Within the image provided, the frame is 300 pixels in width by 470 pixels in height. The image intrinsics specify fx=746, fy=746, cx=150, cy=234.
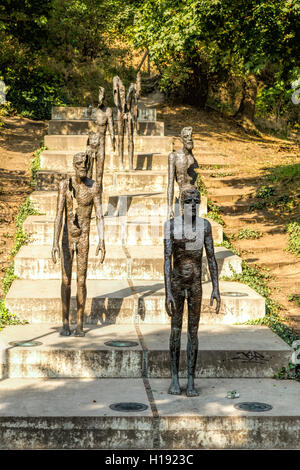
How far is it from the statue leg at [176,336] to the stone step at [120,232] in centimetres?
597

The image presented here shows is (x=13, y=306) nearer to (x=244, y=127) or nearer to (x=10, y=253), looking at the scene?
(x=10, y=253)

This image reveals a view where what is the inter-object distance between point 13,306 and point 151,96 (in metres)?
21.1

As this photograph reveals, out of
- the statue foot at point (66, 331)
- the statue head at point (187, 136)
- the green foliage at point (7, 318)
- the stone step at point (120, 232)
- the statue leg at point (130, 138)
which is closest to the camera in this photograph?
the statue foot at point (66, 331)

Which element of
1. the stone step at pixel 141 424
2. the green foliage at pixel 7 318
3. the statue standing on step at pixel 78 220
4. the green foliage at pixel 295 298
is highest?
the statue standing on step at pixel 78 220

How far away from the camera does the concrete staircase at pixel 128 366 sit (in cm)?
743

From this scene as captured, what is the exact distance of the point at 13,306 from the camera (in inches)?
416

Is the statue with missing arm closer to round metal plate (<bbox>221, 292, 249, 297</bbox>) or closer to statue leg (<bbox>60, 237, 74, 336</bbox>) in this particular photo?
round metal plate (<bbox>221, 292, 249, 297</bbox>)

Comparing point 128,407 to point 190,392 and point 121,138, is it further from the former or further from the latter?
point 121,138

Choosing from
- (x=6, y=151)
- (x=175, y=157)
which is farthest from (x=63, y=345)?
(x=6, y=151)

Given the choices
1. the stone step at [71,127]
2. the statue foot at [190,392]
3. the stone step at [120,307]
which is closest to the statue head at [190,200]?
the statue foot at [190,392]

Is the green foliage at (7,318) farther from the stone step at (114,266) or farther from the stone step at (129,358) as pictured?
the stone step at (114,266)

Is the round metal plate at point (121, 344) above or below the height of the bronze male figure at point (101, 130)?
below

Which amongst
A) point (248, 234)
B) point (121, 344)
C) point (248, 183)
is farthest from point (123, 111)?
point (121, 344)

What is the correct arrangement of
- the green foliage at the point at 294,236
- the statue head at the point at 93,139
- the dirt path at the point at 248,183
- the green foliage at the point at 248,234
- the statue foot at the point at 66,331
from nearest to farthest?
the statue foot at the point at 66,331 < the statue head at the point at 93,139 < the dirt path at the point at 248,183 < the green foliage at the point at 294,236 < the green foliage at the point at 248,234
